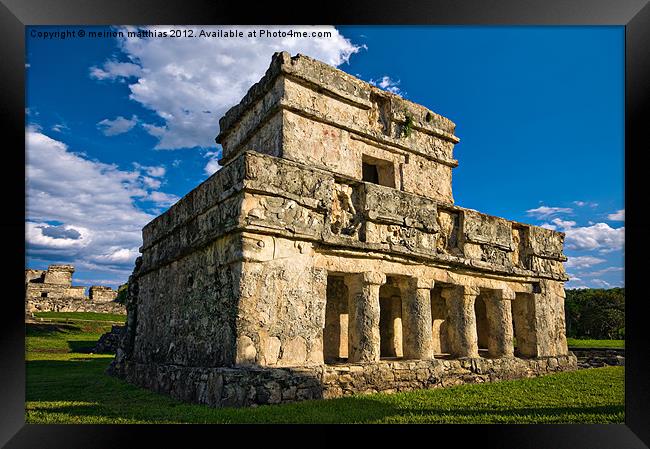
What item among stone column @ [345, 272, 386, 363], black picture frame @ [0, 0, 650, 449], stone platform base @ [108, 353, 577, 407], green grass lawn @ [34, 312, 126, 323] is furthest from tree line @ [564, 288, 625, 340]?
green grass lawn @ [34, 312, 126, 323]

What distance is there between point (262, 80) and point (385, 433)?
776cm

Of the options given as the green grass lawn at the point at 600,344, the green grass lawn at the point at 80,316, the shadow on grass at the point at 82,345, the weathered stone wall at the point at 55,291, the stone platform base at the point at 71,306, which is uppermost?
the weathered stone wall at the point at 55,291

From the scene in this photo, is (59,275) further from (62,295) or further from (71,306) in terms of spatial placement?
(71,306)

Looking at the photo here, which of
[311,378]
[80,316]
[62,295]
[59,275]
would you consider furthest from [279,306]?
[59,275]

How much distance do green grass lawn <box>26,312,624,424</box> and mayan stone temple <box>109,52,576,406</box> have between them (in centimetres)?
38

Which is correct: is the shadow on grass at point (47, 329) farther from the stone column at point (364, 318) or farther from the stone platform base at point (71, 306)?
the stone column at point (364, 318)

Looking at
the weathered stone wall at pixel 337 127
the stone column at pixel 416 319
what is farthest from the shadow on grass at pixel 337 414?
the weathered stone wall at pixel 337 127

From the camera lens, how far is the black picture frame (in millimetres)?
4703

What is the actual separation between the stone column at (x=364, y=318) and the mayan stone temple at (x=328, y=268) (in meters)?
0.02

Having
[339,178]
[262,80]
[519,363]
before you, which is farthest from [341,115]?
[519,363]

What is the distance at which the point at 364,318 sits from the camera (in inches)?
289
